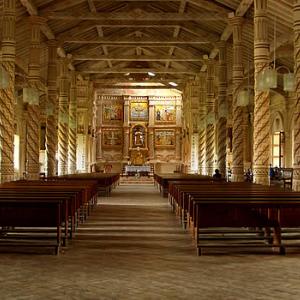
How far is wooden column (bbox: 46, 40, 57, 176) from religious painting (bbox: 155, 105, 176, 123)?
2070 centimetres

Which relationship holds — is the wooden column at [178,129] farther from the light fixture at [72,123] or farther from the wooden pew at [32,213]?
the wooden pew at [32,213]

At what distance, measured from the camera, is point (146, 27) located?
84.3 ft

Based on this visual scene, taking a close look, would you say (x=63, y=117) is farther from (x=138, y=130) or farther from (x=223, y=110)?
(x=138, y=130)

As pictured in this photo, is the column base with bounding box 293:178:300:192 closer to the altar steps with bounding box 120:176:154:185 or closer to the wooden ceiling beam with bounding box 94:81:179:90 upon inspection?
the altar steps with bounding box 120:176:154:185

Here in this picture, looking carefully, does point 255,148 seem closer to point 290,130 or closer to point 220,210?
point 220,210

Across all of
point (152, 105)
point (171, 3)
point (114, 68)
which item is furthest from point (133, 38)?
point (152, 105)

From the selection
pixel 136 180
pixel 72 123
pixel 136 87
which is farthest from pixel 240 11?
pixel 136 87

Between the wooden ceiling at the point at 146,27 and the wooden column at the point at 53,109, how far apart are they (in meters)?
0.61

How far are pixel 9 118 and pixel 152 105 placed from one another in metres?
29.3

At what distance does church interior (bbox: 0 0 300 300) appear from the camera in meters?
7.08

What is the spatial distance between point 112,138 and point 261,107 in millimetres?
30206

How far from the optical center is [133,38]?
26.7 m

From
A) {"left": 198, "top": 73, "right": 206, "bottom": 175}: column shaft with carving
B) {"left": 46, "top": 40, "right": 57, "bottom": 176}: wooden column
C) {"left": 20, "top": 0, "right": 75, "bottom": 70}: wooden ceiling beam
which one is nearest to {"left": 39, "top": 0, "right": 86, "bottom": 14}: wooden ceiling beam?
{"left": 20, "top": 0, "right": 75, "bottom": 70}: wooden ceiling beam

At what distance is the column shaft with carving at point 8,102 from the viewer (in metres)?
16.2
